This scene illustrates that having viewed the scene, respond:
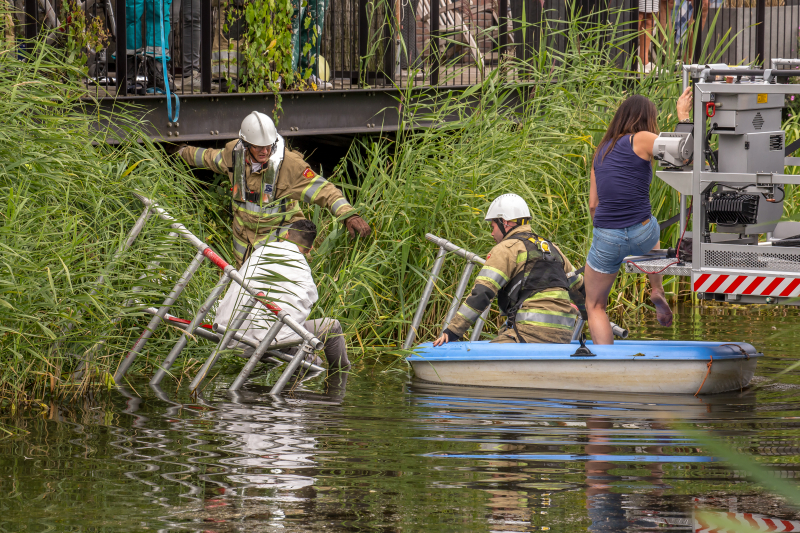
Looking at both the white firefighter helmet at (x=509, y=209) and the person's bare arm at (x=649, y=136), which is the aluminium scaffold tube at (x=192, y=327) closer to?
the white firefighter helmet at (x=509, y=209)

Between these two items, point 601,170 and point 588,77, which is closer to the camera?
point 601,170

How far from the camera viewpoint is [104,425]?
5.61 metres

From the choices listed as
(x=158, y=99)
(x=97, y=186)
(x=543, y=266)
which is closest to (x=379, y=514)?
(x=543, y=266)

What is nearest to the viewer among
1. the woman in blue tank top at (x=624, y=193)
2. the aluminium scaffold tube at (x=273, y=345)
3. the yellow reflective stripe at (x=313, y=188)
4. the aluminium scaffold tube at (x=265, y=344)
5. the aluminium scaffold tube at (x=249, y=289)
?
the aluminium scaffold tube at (x=249, y=289)

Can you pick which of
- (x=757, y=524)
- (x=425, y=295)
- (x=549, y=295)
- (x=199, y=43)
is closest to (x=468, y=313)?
(x=549, y=295)

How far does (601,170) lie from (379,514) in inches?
145

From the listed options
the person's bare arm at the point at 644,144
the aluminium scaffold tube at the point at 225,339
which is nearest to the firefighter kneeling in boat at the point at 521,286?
the person's bare arm at the point at 644,144

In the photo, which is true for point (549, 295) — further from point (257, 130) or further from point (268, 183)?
point (257, 130)

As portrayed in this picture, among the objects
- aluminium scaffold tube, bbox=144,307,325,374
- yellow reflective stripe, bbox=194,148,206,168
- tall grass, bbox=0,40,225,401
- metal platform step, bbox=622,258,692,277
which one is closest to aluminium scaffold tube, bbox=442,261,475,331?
metal platform step, bbox=622,258,692,277

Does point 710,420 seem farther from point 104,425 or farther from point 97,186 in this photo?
point 97,186

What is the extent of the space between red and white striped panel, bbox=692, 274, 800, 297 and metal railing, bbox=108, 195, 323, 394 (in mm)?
2386

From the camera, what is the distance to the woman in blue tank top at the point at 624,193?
23.0 feet

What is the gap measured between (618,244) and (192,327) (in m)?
2.71

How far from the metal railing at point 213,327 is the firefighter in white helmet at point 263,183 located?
111cm
